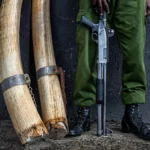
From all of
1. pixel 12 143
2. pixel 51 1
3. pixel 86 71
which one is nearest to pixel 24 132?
pixel 12 143

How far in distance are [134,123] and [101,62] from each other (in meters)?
0.51

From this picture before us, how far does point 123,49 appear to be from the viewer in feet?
10.5

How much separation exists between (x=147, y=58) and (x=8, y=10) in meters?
1.21

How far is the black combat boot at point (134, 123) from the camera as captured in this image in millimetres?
3100

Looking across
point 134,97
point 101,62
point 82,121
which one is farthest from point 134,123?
point 101,62

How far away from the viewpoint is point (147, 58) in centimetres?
367

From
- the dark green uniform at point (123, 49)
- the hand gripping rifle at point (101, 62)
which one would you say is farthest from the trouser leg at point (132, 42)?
the hand gripping rifle at point (101, 62)

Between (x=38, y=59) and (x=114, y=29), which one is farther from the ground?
(x=114, y=29)

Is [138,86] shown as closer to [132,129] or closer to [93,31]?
[132,129]

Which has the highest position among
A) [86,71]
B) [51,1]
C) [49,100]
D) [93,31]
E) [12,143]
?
[51,1]

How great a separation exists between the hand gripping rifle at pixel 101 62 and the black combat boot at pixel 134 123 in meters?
0.18

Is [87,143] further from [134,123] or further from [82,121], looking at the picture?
[134,123]

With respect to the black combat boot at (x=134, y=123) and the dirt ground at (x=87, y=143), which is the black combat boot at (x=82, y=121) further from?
the black combat boot at (x=134, y=123)

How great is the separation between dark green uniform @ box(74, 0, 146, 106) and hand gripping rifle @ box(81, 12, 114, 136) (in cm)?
6
